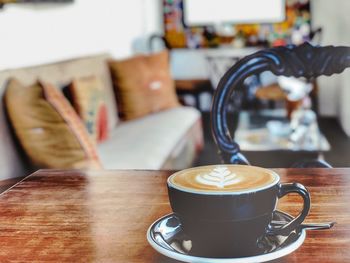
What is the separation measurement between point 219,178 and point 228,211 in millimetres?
72

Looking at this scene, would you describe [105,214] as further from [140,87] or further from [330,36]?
[330,36]

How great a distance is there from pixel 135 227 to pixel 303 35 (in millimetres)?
5288

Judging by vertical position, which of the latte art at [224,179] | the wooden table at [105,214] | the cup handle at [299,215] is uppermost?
the latte art at [224,179]

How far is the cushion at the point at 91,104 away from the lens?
2857 mm

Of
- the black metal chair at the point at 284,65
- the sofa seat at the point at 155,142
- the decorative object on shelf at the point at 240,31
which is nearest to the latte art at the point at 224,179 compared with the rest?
the black metal chair at the point at 284,65

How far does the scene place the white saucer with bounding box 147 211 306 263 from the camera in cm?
67

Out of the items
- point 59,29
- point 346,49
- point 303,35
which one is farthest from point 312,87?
point 346,49

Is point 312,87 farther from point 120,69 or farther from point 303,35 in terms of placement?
point 120,69

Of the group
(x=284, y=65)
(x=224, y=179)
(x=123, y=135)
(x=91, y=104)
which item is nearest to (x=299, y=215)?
(x=224, y=179)

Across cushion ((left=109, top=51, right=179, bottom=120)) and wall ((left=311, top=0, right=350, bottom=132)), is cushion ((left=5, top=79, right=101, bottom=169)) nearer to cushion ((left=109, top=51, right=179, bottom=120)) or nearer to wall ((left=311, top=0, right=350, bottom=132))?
cushion ((left=109, top=51, right=179, bottom=120))

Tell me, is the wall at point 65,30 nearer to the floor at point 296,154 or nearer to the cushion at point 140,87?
the cushion at point 140,87

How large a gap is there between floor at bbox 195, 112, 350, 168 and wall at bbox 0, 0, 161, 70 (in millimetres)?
1129

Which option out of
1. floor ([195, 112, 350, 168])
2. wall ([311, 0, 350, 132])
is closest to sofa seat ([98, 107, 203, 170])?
floor ([195, 112, 350, 168])

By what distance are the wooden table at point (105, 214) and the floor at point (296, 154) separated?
2.31 meters
